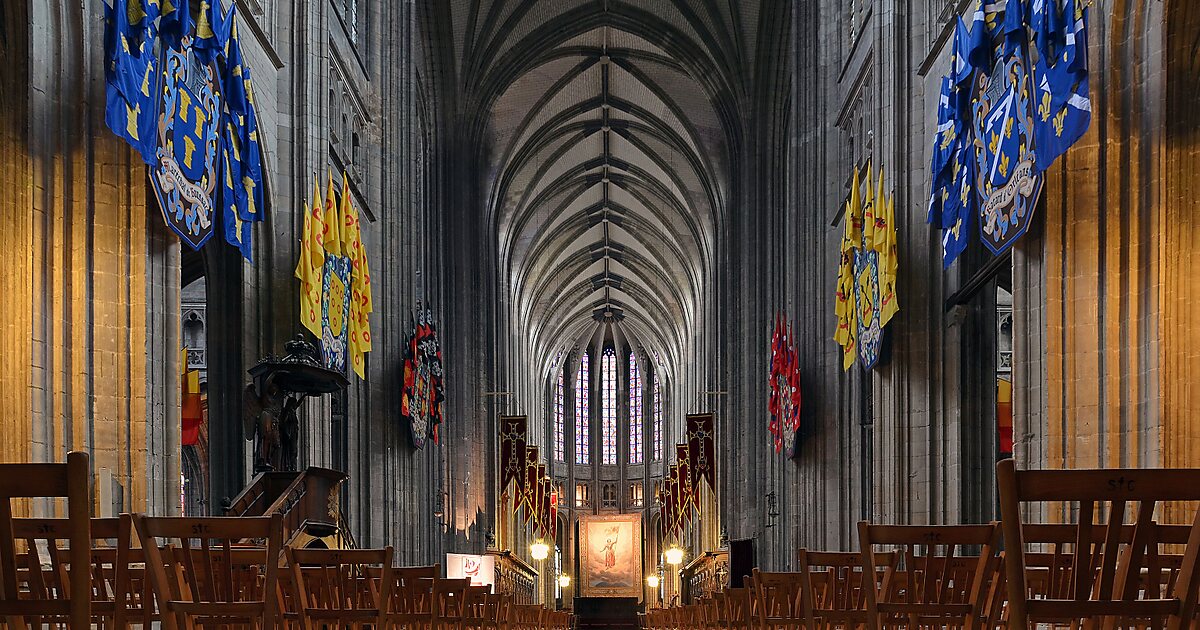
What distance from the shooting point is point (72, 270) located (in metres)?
9.06

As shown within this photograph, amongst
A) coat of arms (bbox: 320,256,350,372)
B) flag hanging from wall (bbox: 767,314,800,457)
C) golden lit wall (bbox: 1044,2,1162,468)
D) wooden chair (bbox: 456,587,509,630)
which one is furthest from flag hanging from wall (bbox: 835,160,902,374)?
coat of arms (bbox: 320,256,350,372)

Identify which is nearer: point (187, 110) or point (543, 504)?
point (187, 110)

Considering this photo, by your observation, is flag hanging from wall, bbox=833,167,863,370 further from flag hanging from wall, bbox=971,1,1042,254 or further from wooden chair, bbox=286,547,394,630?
wooden chair, bbox=286,547,394,630

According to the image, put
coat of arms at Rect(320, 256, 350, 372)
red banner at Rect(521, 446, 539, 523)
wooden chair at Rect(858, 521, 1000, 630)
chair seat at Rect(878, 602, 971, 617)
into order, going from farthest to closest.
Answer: red banner at Rect(521, 446, 539, 523)
coat of arms at Rect(320, 256, 350, 372)
chair seat at Rect(878, 602, 971, 617)
wooden chair at Rect(858, 521, 1000, 630)

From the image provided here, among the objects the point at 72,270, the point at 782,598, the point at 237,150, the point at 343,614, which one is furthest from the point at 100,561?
the point at 237,150

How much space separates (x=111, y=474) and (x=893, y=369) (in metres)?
8.48

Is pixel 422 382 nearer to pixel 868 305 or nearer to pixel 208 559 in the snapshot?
pixel 868 305

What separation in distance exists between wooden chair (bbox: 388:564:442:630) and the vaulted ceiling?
2440 cm

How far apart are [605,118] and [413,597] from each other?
33.7 meters

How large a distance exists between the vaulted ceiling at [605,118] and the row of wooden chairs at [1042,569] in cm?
2545

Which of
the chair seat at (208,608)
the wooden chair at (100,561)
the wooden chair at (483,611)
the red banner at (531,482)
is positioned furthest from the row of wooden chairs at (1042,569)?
the red banner at (531,482)

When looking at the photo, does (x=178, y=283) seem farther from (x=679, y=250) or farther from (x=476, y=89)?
(x=679, y=250)

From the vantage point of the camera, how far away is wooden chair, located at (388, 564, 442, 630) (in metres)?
6.06

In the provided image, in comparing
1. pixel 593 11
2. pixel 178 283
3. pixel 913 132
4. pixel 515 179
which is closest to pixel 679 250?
pixel 515 179
